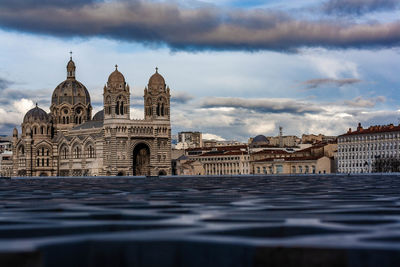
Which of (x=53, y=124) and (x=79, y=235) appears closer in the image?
(x=79, y=235)

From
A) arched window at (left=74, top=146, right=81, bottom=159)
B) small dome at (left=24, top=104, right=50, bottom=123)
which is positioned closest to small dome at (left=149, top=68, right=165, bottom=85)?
arched window at (left=74, top=146, right=81, bottom=159)

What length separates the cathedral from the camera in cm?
14038

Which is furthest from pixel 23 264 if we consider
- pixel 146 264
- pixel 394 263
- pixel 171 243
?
pixel 394 263

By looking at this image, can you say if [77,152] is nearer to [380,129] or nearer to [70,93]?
[70,93]

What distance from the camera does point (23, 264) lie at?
10.7m

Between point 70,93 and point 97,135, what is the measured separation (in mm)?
20820

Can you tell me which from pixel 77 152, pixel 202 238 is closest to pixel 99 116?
pixel 77 152

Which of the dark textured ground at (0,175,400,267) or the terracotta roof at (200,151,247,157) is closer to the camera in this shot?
the dark textured ground at (0,175,400,267)

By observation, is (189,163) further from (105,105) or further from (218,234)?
(218,234)

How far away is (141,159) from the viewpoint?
145 metres

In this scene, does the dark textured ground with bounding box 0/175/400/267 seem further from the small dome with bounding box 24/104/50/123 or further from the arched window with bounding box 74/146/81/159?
the small dome with bounding box 24/104/50/123

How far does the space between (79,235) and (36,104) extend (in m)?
161

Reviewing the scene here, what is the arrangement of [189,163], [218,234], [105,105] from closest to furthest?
[218,234]
[105,105]
[189,163]

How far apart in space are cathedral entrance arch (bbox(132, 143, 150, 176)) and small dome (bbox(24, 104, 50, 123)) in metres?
29.7
